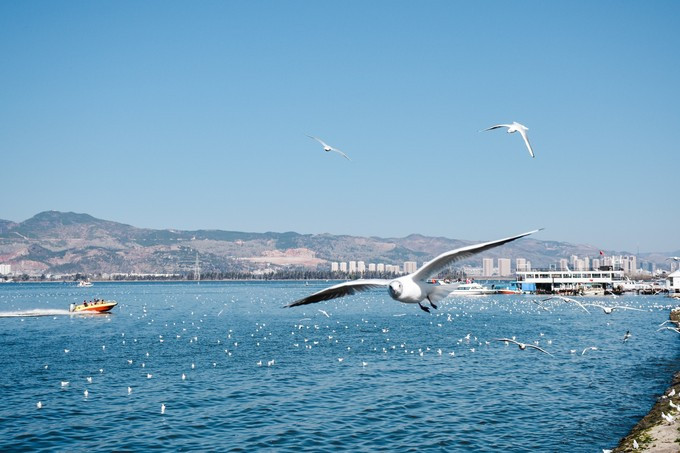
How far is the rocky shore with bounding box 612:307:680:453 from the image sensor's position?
1981 centimetres

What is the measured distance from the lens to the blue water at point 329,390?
24656mm

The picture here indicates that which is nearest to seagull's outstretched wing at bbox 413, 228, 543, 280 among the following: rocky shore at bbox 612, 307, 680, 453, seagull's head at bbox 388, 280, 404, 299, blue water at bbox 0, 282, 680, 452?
seagull's head at bbox 388, 280, 404, 299

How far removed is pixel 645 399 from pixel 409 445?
14039 millimetres

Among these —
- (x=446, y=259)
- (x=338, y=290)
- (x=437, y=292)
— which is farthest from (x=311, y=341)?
(x=446, y=259)

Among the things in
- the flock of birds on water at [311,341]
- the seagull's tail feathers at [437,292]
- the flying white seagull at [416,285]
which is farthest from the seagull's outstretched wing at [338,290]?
the flock of birds on water at [311,341]

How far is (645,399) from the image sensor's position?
30.6 metres

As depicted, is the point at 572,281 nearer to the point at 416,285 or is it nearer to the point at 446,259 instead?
the point at 416,285

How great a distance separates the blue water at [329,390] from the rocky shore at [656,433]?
1117 millimetres

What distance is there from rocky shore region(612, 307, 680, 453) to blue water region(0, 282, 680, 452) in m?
1.12

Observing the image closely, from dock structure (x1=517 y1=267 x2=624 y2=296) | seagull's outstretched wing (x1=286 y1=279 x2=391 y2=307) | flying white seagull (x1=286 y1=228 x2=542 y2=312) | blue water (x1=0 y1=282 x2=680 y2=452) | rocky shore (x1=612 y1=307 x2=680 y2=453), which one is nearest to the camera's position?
flying white seagull (x1=286 y1=228 x2=542 y2=312)

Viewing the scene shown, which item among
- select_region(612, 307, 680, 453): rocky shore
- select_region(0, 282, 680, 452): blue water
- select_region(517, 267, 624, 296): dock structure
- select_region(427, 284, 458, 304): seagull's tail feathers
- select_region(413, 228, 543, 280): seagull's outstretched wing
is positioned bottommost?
select_region(0, 282, 680, 452): blue water

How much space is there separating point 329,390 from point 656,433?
16.2m

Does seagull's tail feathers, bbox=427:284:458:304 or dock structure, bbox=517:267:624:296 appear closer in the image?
seagull's tail feathers, bbox=427:284:458:304

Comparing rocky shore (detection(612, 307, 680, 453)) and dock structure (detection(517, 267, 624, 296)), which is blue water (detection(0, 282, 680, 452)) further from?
dock structure (detection(517, 267, 624, 296))
